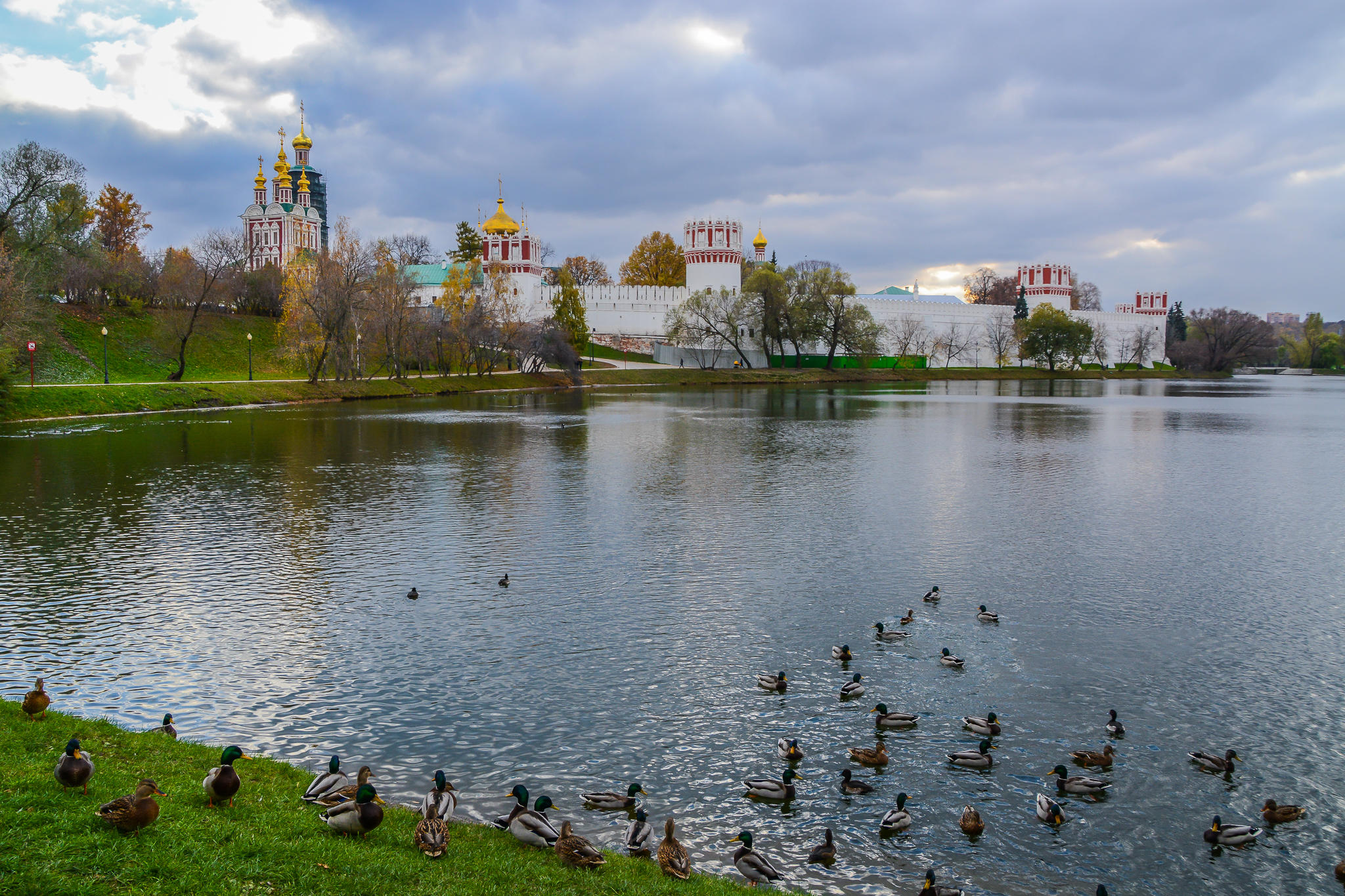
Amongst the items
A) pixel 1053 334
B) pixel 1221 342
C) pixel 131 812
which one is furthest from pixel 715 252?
pixel 131 812

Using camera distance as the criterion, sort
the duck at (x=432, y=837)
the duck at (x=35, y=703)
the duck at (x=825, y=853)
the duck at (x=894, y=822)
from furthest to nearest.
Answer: the duck at (x=35, y=703)
the duck at (x=894, y=822)
the duck at (x=825, y=853)
the duck at (x=432, y=837)

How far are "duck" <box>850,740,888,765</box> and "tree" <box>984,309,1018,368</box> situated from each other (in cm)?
9898

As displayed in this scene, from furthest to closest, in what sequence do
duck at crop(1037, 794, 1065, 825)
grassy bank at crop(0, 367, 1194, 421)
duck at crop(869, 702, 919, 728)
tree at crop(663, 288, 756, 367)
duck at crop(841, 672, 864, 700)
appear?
tree at crop(663, 288, 756, 367) → grassy bank at crop(0, 367, 1194, 421) → duck at crop(841, 672, 864, 700) → duck at crop(869, 702, 919, 728) → duck at crop(1037, 794, 1065, 825)

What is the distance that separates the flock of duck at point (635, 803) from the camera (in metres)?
5.99

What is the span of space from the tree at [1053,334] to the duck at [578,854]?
3679 inches

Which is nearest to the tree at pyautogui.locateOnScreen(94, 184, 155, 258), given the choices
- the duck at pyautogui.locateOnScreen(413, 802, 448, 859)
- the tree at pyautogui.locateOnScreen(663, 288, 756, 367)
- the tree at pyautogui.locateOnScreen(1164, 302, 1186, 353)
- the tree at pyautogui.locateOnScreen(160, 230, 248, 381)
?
the tree at pyautogui.locateOnScreen(160, 230, 248, 381)

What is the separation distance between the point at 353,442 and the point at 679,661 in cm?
2282

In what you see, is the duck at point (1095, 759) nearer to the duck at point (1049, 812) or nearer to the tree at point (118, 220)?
the duck at point (1049, 812)

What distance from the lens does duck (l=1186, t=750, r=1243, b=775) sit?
7.79 meters

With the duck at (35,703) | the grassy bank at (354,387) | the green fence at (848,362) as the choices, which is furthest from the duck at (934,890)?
the green fence at (848,362)

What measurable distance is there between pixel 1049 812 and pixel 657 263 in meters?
93.8

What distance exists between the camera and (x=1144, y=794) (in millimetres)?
7457

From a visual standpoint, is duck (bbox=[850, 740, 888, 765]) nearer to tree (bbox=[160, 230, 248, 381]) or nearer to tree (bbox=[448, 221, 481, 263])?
tree (bbox=[160, 230, 248, 381])

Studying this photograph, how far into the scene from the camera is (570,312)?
71.5 meters
